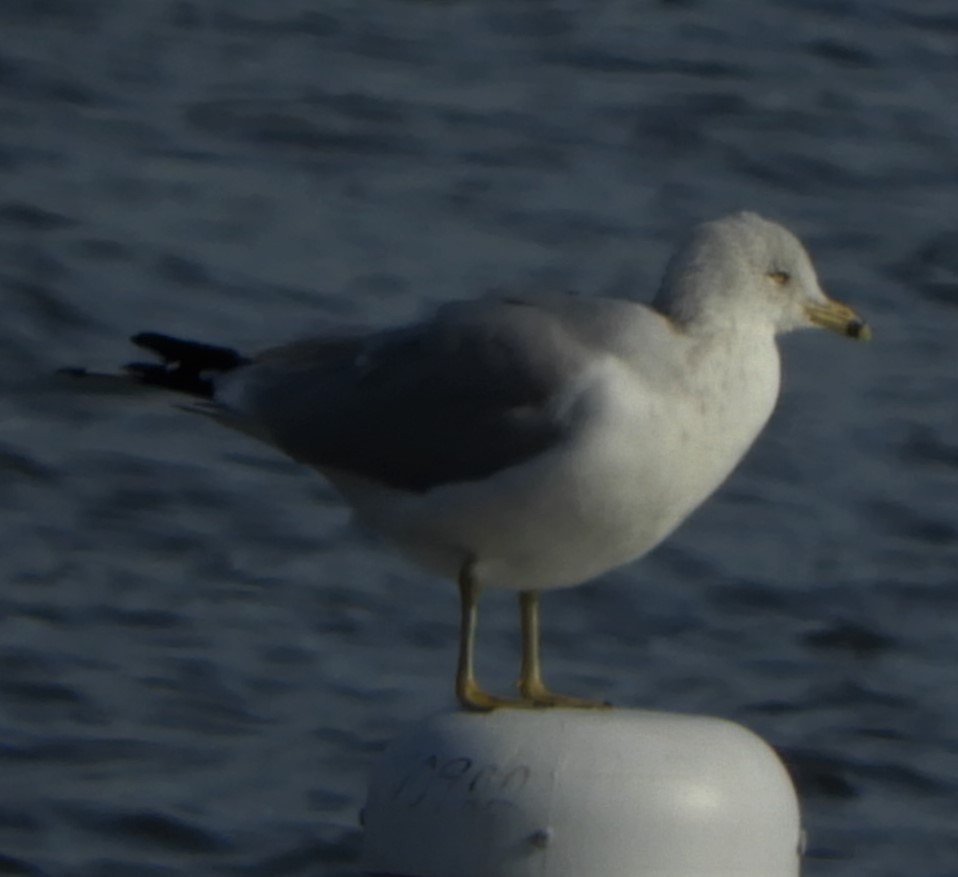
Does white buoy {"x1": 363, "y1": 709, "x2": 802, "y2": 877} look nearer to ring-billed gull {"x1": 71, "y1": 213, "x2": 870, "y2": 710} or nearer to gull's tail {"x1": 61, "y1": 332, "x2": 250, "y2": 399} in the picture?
ring-billed gull {"x1": 71, "y1": 213, "x2": 870, "y2": 710}

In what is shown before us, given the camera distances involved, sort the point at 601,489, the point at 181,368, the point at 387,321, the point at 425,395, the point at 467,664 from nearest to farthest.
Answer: the point at 601,489
the point at 467,664
the point at 425,395
the point at 181,368
the point at 387,321

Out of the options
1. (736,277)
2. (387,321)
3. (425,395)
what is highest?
(736,277)

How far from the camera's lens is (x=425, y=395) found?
6043mm

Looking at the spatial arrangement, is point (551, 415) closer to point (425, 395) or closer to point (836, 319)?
point (425, 395)

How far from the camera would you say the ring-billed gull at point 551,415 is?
222 inches

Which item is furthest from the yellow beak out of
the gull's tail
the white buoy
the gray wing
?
the white buoy

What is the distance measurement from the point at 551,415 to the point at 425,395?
1.22 ft

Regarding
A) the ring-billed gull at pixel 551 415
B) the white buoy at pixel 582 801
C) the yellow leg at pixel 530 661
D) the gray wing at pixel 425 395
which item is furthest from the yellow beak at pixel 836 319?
the white buoy at pixel 582 801

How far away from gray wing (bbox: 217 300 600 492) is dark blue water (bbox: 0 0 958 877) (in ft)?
1.29

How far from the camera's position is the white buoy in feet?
15.6

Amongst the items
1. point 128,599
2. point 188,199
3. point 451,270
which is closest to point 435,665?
point 128,599

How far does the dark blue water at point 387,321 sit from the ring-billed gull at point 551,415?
64 centimetres

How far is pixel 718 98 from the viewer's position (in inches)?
509

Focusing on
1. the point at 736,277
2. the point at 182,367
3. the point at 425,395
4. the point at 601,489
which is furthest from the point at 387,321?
the point at 601,489
